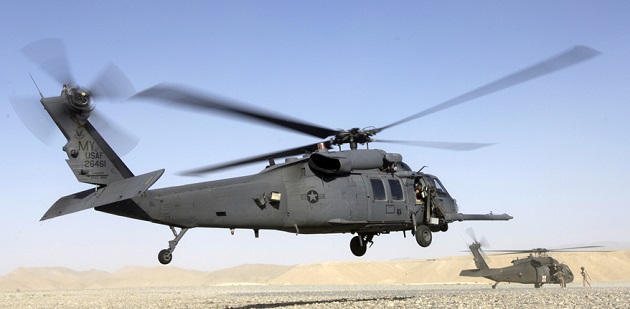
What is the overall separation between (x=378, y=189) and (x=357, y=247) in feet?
6.85

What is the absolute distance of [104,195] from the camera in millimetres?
13562

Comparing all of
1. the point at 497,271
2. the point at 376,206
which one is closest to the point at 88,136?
the point at 376,206

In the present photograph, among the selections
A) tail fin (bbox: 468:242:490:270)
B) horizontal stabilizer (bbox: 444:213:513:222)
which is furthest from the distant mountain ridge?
horizontal stabilizer (bbox: 444:213:513:222)

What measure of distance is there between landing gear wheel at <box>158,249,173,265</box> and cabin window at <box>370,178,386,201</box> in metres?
5.88

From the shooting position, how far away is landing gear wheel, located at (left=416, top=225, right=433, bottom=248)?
1734 cm

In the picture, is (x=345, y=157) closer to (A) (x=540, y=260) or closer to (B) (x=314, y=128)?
(B) (x=314, y=128)

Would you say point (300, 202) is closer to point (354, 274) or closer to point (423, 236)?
point (423, 236)

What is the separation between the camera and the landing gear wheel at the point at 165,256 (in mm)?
13500

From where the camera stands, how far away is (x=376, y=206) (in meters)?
16.8

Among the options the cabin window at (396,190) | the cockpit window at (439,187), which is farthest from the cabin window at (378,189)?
the cockpit window at (439,187)

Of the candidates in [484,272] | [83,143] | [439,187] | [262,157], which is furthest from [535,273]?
[83,143]

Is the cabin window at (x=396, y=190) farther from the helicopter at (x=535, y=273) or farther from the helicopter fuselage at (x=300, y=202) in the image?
the helicopter at (x=535, y=273)

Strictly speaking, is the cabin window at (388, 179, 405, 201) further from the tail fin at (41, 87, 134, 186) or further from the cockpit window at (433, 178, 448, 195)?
the tail fin at (41, 87, 134, 186)

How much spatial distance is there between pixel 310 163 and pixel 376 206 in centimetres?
219
